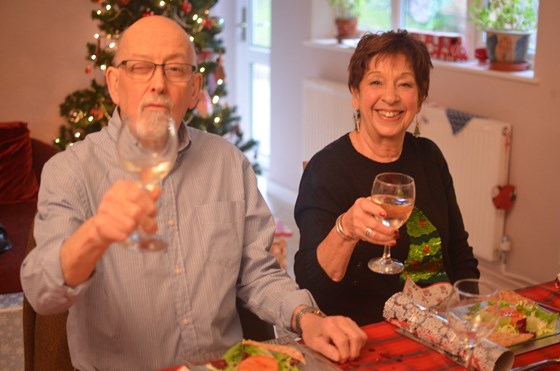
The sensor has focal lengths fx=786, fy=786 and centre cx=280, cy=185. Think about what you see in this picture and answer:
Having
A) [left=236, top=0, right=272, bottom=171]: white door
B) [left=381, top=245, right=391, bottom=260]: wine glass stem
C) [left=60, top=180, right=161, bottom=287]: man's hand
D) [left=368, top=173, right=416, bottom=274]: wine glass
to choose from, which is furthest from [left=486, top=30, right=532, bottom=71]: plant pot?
[left=60, top=180, right=161, bottom=287]: man's hand

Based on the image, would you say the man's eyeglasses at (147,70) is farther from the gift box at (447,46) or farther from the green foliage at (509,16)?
the gift box at (447,46)

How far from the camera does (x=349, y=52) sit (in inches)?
192

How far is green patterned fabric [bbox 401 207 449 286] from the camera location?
2.10 metres

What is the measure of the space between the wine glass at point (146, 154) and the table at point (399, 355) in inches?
20.2

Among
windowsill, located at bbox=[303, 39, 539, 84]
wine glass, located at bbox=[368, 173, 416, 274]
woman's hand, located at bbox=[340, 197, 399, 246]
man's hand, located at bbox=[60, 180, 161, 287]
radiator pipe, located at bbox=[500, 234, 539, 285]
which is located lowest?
radiator pipe, located at bbox=[500, 234, 539, 285]

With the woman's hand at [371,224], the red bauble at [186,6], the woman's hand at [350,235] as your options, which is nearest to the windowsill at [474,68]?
the red bauble at [186,6]

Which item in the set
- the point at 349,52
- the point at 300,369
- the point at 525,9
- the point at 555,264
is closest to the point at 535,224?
the point at 555,264

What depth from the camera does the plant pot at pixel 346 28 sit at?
16.7ft

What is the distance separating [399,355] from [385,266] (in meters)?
0.30

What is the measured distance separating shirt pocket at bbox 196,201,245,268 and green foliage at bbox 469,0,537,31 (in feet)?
8.37

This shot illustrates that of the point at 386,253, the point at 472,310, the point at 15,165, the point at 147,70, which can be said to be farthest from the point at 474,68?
the point at 472,310

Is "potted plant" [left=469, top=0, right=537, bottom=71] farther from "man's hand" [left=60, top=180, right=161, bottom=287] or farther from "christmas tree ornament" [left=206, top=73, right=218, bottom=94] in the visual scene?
"man's hand" [left=60, top=180, right=161, bottom=287]

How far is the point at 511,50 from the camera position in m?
3.86

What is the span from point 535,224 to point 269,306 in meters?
2.30
